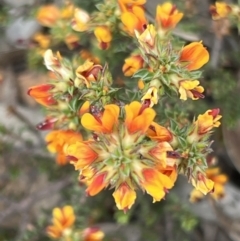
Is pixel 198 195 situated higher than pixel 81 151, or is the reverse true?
pixel 81 151

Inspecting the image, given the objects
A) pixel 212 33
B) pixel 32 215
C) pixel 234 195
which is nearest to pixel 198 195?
pixel 234 195

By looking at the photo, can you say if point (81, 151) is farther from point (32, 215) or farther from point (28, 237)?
point (32, 215)

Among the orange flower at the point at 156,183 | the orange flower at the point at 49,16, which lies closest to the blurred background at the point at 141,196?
the orange flower at the point at 49,16

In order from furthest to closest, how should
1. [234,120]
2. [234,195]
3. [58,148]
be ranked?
1. [234,195]
2. [234,120]
3. [58,148]

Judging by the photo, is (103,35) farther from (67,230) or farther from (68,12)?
(67,230)

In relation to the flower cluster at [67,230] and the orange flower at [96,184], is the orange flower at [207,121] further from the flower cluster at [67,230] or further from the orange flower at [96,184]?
the flower cluster at [67,230]

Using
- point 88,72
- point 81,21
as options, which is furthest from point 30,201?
point 88,72
